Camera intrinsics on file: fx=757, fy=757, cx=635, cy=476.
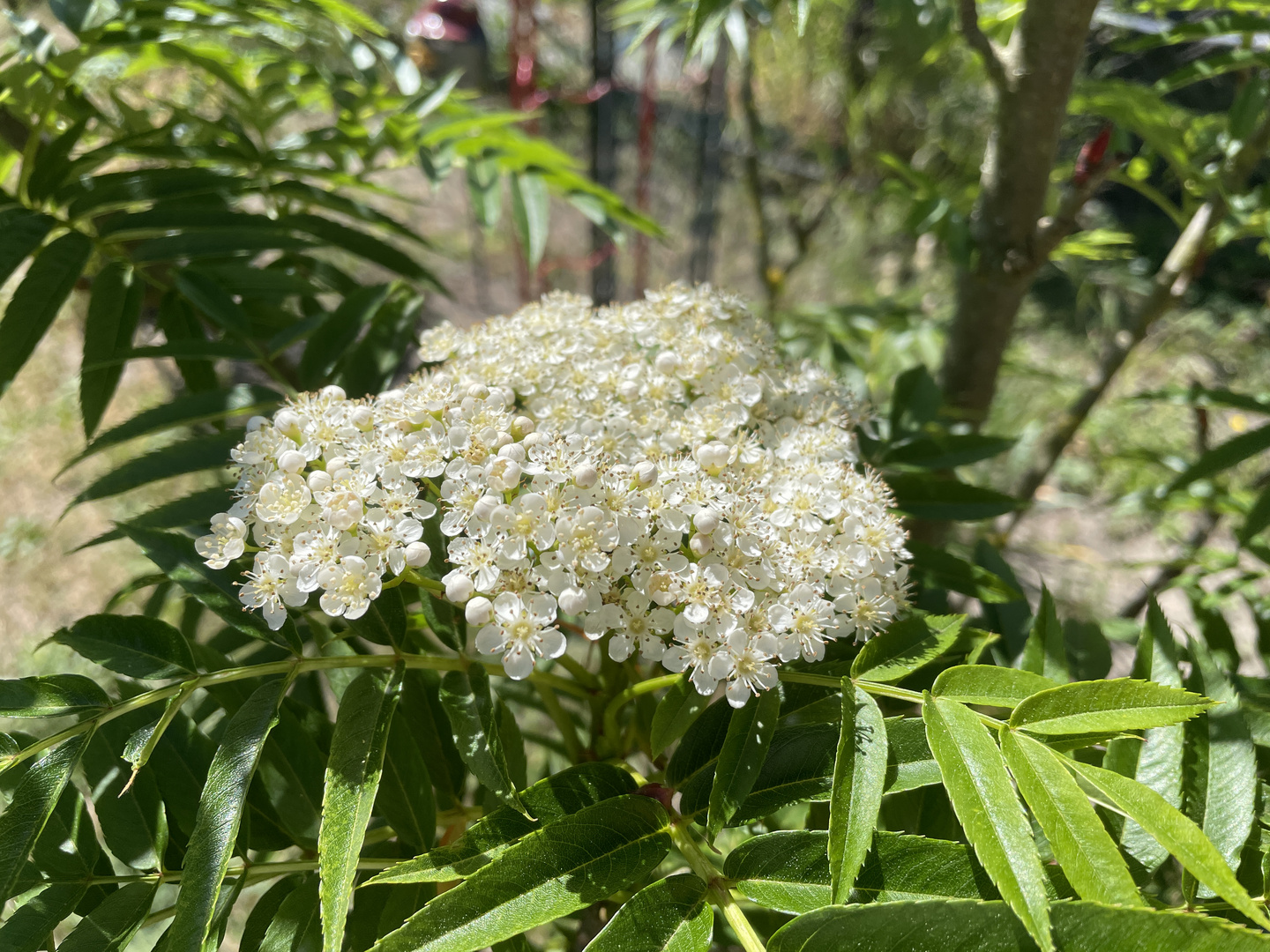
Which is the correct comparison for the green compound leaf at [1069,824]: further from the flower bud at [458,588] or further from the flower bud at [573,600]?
Answer: the flower bud at [458,588]

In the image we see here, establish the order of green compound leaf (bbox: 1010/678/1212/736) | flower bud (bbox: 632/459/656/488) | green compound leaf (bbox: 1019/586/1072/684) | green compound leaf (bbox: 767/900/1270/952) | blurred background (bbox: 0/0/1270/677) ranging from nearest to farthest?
green compound leaf (bbox: 767/900/1270/952)
green compound leaf (bbox: 1010/678/1212/736)
flower bud (bbox: 632/459/656/488)
green compound leaf (bbox: 1019/586/1072/684)
blurred background (bbox: 0/0/1270/677)

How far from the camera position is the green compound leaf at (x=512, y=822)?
619 millimetres

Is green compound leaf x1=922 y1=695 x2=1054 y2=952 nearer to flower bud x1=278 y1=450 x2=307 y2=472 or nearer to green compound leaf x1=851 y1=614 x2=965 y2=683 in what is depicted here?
green compound leaf x1=851 y1=614 x2=965 y2=683

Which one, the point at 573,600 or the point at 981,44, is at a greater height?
the point at 981,44

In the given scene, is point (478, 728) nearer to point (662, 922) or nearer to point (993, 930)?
point (662, 922)

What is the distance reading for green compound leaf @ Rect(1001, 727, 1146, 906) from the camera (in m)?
0.53

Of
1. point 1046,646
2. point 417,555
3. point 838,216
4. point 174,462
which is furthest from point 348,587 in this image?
point 838,216

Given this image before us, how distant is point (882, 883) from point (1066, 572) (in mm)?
3456

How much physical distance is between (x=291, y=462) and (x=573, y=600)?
299 millimetres

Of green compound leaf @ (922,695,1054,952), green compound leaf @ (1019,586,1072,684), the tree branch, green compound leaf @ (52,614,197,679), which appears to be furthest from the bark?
green compound leaf @ (52,614,197,679)

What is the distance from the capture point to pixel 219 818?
0.61 meters

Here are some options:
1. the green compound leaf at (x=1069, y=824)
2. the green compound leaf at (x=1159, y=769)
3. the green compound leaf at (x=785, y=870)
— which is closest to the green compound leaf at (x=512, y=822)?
the green compound leaf at (x=785, y=870)

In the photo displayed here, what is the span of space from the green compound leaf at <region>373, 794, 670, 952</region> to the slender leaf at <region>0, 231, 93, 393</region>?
2.48 feet

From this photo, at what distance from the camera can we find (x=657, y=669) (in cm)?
102
